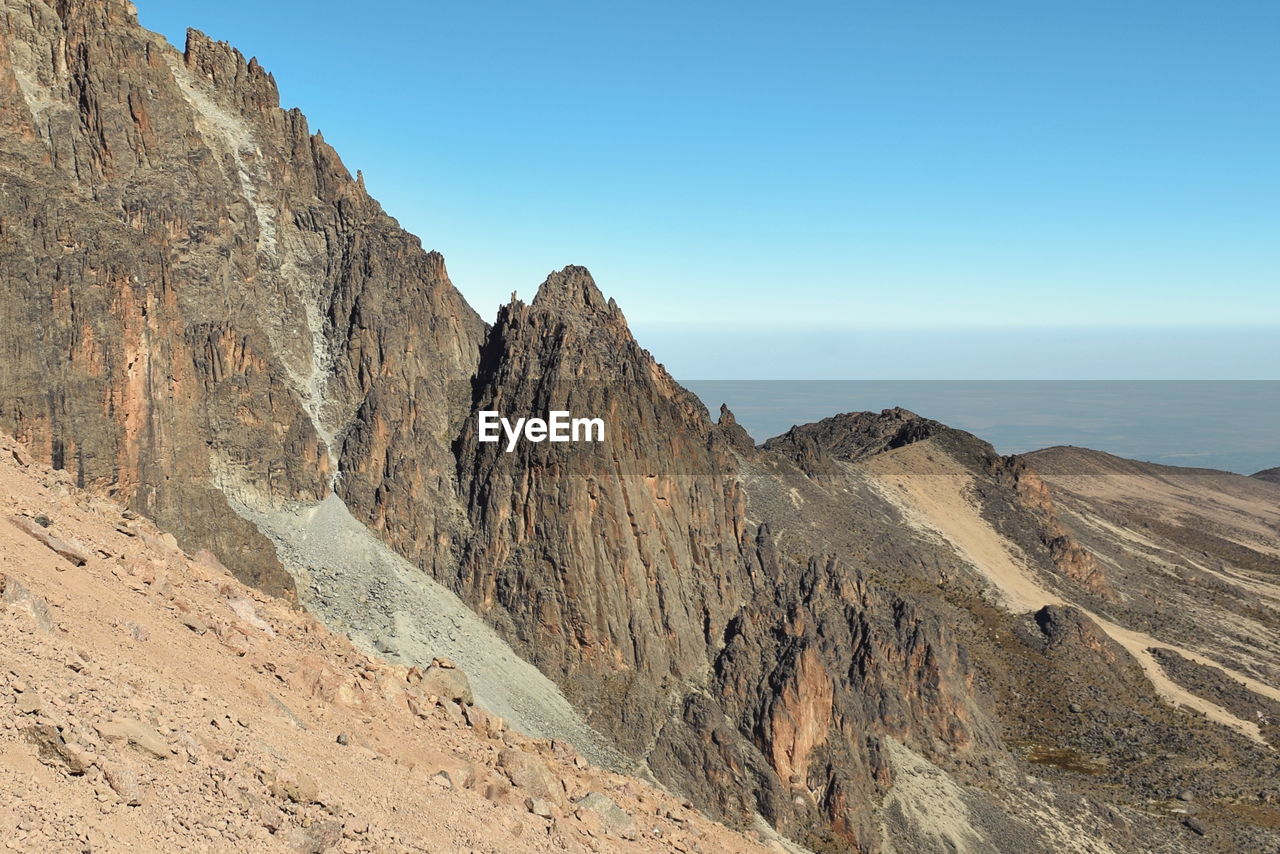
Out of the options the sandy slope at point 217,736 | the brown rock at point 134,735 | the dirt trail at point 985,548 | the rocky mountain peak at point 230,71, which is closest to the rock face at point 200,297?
the rocky mountain peak at point 230,71

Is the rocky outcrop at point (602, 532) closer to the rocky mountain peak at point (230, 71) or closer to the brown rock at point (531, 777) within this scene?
the rocky mountain peak at point (230, 71)

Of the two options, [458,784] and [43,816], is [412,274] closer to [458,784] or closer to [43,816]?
[458,784]

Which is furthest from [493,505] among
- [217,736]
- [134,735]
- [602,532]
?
[134,735]

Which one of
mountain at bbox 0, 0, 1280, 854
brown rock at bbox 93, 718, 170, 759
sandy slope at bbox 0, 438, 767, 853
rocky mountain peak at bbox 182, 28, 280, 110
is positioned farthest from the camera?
rocky mountain peak at bbox 182, 28, 280, 110

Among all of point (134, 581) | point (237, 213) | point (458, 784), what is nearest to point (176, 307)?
point (237, 213)

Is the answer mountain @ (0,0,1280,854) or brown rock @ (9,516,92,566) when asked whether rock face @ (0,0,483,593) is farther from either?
brown rock @ (9,516,92,566)

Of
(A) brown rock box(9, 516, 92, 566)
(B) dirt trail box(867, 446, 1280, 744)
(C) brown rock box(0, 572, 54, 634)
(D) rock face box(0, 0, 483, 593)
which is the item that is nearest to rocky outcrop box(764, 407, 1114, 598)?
(B) dirt trail box(867, 446, 1280, 744)
